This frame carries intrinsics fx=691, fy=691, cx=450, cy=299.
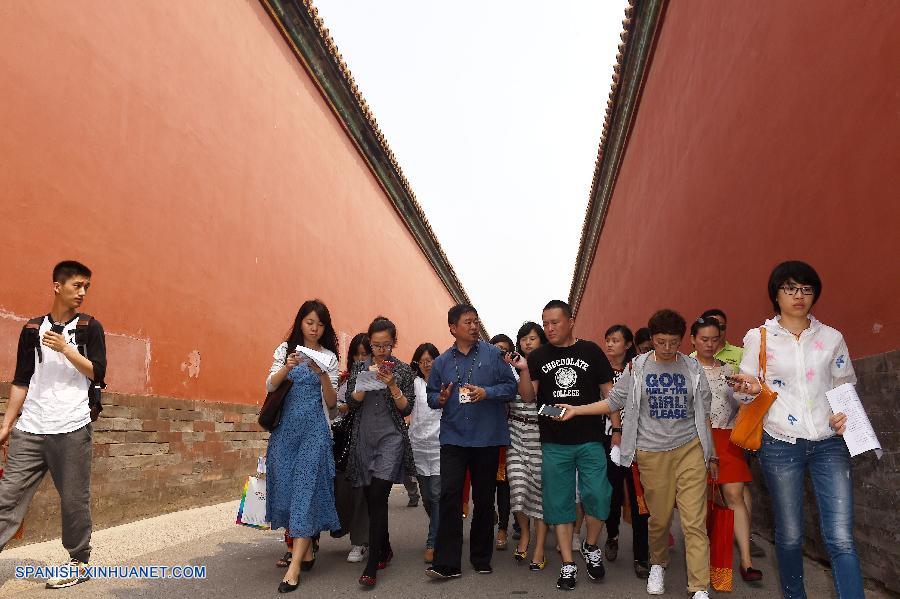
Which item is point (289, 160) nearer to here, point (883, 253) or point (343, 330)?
point (343, 330)

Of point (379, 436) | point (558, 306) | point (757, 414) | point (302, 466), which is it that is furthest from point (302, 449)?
point (757, 414)

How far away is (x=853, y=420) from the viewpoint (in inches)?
115

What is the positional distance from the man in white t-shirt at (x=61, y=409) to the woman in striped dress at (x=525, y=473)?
2611 millimetres

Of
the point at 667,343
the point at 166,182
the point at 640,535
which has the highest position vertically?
the point at 166,182

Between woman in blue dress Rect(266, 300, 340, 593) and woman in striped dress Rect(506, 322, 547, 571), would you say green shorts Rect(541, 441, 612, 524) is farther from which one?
woman in blue dress Rect(266, 300, 340, 593)

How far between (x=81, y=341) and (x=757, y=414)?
12.1 feet

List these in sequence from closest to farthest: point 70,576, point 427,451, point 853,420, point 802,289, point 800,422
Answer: point 853,420, point 800,422, point 802,289, point 70,576, point 427,451

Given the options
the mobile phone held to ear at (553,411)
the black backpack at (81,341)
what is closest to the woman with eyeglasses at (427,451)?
the mobile phone held to ear at (553,411)

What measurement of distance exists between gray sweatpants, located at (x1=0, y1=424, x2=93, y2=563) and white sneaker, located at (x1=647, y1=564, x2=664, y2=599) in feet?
10.5

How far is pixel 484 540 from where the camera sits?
4.47m

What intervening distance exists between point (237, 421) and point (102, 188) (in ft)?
10.8

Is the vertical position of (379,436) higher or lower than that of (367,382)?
lower

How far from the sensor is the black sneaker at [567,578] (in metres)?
3.98

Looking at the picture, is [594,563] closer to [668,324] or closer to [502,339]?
[668,324]
